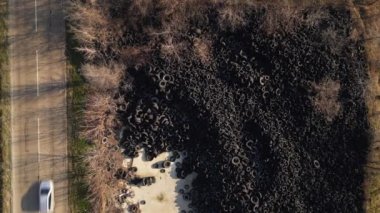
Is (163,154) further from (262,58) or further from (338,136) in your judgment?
(338,136)

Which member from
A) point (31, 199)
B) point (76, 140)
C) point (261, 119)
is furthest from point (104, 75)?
point (261, 119)

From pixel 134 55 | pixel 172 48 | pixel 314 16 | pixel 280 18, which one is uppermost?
pixel 314 16

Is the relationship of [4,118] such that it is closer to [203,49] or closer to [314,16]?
[203,49]

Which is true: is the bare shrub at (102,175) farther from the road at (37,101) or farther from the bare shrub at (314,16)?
the bare shrub at (314,16)

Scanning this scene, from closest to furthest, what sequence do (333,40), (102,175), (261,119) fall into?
1. (261,119)
2. (333,40)
3. (102,175)

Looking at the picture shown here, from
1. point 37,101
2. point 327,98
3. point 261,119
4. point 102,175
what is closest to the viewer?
point 327,98

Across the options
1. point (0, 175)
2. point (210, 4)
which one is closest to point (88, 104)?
point (0, 175)

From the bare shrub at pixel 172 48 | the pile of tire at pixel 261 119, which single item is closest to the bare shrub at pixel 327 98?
the pile of tire at pixel 261 119
